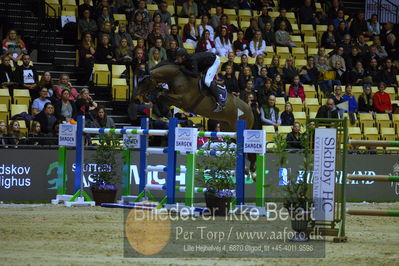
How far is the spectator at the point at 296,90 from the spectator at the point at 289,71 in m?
0.45

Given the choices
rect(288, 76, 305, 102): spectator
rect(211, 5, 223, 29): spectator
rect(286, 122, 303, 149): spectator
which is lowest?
rect(286, 122, 303, 149): spectator

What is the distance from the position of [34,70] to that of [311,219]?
9.08 m

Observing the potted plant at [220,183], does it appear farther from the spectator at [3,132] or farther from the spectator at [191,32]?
the spectator at [191,32]

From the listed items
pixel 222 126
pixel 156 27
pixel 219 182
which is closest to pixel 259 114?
pixel 222 126

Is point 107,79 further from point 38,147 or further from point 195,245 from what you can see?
point 195,245

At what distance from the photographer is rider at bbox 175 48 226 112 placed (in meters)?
14.4

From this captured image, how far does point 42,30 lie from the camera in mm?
18562

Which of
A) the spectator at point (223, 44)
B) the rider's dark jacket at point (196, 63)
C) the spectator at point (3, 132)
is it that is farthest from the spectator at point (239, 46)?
the spectator at point (3, 132)

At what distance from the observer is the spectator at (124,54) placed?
59.3 feet

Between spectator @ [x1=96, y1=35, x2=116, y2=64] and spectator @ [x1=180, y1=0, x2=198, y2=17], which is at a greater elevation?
spectator @ [x1=180, y1=0, x2=198, y2=17]

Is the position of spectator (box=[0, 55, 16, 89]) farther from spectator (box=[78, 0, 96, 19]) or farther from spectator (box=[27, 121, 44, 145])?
spectator (box=[78, 0, 96, 19])

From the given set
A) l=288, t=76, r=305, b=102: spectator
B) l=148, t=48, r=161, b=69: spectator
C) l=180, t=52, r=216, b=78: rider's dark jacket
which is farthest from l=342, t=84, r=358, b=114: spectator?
l=180, t=52, r=216, b=78: rider's dark jacket

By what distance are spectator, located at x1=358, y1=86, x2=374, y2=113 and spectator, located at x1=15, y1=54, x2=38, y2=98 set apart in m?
8.80

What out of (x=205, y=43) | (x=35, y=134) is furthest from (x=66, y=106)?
(x=205, y=43)
